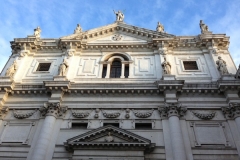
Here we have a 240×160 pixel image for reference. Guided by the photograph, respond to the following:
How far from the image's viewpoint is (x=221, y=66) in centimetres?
2058

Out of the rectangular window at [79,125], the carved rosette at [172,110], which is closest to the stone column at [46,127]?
the rectangular window at [79,125]

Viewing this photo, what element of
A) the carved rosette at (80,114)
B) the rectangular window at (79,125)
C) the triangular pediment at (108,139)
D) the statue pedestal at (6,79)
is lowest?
the triangular pediment at (108,139)

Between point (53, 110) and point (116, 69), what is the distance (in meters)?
7.05

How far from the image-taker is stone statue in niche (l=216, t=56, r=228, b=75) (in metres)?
20.2

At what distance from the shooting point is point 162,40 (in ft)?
78.4

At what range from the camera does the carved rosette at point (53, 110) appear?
18.1m

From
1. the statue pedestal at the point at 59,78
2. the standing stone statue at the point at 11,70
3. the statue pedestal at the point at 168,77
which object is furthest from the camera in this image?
the standing stone statue at the point at 11,70

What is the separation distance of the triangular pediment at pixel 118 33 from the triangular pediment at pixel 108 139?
1097 cm

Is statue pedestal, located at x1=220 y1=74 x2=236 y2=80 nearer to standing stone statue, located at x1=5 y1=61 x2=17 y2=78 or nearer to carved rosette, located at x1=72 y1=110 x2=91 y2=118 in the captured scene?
carved rosette, located at x1=72 y1=110 x2=91 y2=118

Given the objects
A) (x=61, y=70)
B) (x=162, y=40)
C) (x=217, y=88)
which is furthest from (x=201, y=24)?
(x=61, y=70)

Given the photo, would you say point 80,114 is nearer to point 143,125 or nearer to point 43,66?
point 143,125

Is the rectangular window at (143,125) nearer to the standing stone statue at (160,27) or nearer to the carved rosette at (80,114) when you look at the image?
the carved rosette at (80,114)

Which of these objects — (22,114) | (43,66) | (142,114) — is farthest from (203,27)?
(22,114)

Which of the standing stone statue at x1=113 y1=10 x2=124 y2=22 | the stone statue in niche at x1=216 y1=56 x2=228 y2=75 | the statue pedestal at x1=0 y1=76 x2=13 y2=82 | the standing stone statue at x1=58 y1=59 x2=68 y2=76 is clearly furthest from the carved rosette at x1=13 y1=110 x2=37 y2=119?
the standing stone statue at x1=113 y1=10 x2=124 y2=22
